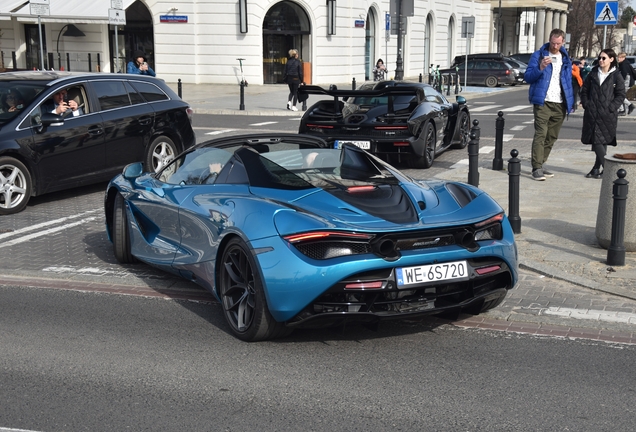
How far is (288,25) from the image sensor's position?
42031 millimetres

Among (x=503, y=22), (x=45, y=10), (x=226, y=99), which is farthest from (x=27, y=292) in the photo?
(x=503, y=22)

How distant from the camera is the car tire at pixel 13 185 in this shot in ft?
35.1

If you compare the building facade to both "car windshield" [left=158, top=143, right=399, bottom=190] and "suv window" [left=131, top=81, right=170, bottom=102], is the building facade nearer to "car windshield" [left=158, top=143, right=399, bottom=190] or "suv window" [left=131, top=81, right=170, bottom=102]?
"suv window" [left=131, top=81, right=170, bottom=102]

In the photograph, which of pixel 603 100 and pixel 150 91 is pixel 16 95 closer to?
pixel 150 91

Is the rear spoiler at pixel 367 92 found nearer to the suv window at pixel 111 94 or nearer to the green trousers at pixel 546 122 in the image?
the green trousers at pixel 546 122

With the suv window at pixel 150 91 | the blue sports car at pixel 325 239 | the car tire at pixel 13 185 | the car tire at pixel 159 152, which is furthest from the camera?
the suv window at pixel 150 91

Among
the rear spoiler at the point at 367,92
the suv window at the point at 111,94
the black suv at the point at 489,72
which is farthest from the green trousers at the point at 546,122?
the black suv at the point at 489,72

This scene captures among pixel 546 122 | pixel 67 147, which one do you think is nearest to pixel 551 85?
pixel 546 122

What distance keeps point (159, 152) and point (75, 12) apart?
27541 mm

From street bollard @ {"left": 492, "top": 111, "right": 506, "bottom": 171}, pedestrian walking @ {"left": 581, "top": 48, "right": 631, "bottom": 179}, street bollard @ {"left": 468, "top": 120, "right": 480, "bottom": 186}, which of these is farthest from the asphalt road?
street bollard @ {"left": 492, "top": 111, "right": 506, "bottom": 171}

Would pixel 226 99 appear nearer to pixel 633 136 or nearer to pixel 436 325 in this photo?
pixel 633 136

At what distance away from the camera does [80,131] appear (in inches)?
452

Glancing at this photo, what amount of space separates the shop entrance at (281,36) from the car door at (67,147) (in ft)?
100

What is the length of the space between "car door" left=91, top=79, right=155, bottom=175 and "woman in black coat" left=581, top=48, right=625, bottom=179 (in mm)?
6319
